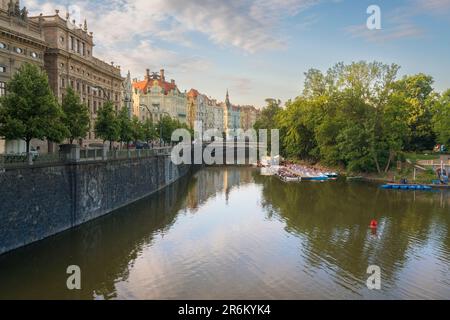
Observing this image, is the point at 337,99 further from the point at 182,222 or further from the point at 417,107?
the point at 182,222

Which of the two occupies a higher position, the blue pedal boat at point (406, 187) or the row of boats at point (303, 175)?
the row of boats at point (303, 175)

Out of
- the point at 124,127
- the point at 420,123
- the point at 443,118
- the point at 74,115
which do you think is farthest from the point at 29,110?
the point at 420,123

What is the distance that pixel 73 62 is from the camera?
176 feet

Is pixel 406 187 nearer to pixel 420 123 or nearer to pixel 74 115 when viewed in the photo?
pixel 420 123

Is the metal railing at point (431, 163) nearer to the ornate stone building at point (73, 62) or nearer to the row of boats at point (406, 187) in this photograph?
the row of boats at point (406, 187)

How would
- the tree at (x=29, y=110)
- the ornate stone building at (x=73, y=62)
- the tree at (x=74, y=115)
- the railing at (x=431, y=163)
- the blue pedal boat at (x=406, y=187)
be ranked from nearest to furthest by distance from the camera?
1. the tree at (x=29, y=110)
2. the tree at (x=74, y=115)
3. the ornate stone building at (x=73, y=62)
4. the blue pedal boat at (x=406, y=187)
5. the railing at (x=431, y=163)

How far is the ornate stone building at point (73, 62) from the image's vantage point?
49688 millimetres

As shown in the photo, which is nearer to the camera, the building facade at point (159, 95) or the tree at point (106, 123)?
the tree at point (106, 123)

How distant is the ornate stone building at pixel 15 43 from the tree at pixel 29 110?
11740 millimetres

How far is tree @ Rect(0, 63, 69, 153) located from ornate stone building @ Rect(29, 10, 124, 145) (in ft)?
36.5

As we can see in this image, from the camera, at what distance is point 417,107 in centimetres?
7812

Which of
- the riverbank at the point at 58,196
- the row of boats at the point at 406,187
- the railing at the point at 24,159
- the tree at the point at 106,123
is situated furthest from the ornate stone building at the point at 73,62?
the row of boats at the point at 406,187

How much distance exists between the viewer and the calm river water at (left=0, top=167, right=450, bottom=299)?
1955cm

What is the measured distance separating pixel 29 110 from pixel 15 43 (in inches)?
683
